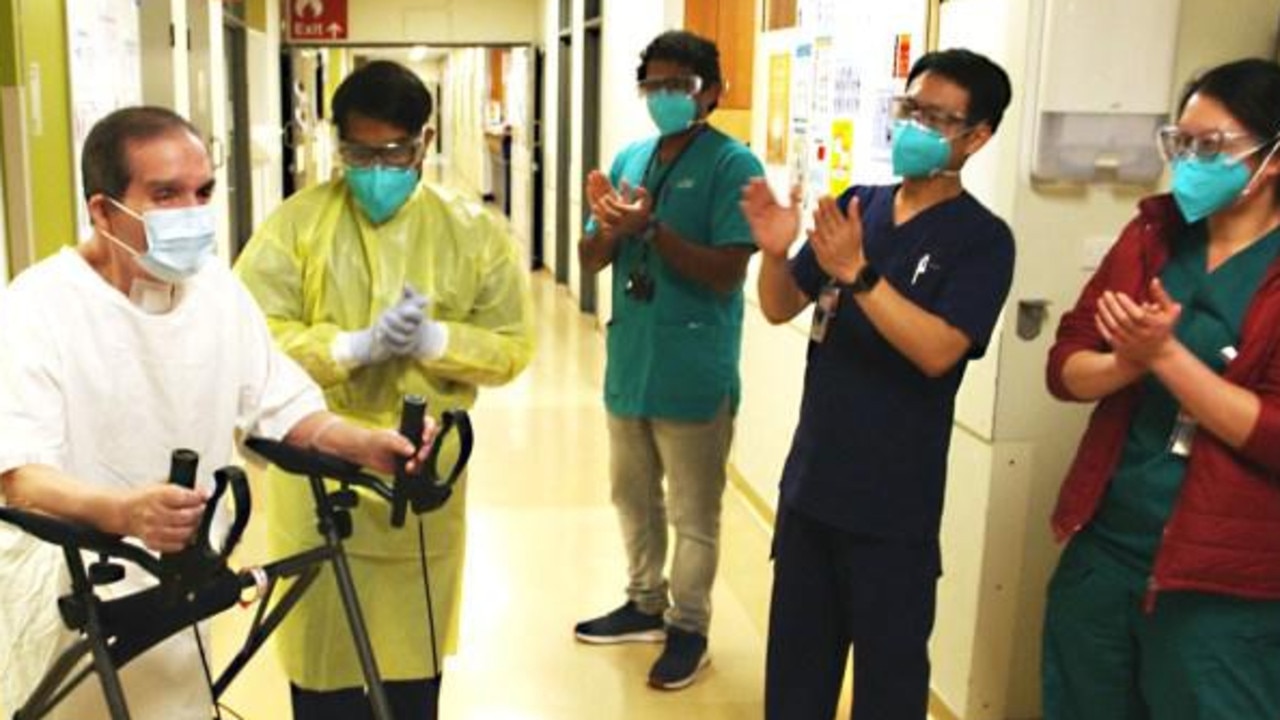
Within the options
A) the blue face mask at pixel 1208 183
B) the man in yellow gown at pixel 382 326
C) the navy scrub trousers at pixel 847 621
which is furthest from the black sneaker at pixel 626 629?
the blue face mask at pixel 1208 183

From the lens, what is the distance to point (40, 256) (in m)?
3.05

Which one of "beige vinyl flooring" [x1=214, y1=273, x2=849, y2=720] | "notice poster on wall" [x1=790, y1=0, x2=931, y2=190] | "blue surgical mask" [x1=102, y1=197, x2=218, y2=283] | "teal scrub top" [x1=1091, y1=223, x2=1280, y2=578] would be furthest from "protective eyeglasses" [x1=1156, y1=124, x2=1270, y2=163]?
"beige vinyl flooring" [x1=214, y1=273, x2=849, y2=720]

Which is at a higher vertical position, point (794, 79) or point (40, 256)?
point (794, 79)

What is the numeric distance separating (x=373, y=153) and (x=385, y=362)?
37 cm

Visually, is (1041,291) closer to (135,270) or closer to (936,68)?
(936,68)

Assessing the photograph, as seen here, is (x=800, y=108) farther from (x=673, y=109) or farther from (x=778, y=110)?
(x=673, y=109)

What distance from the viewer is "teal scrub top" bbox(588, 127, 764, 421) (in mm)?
2930

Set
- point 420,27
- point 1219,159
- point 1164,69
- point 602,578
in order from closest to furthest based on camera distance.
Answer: point 1219,159 → point 1164,69 → point 602,578 → point 420,27

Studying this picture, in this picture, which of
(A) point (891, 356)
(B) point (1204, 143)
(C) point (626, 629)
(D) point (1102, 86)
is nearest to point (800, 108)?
(D) point (1102, 86)

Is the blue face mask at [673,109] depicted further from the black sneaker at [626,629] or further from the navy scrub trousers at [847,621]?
the black sneaker at [626,629]

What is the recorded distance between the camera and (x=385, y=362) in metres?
2.10

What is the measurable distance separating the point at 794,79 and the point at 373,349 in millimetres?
2359

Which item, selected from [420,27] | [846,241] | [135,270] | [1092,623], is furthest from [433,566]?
[420,27]

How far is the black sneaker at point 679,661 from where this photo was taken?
3.04m
